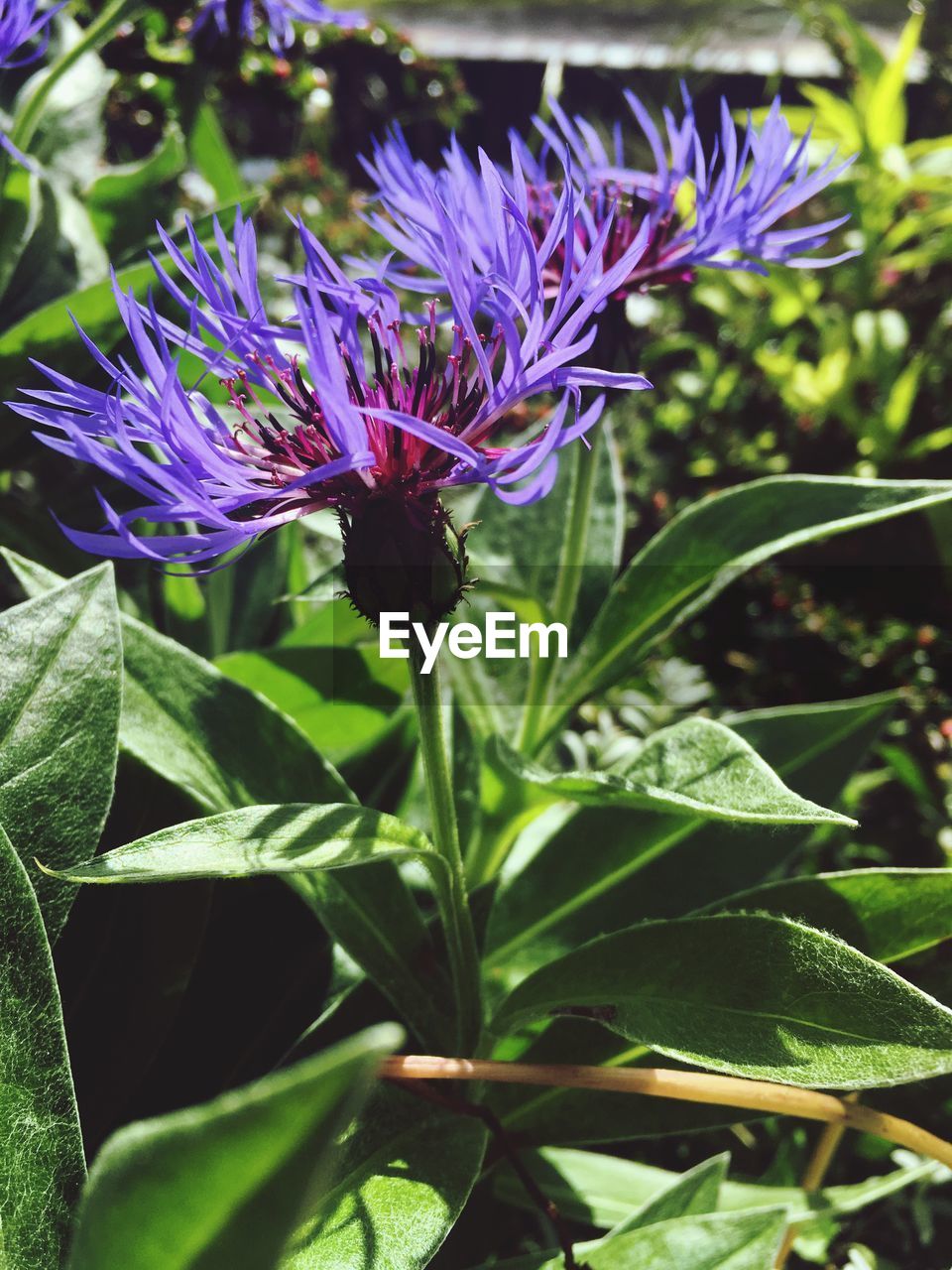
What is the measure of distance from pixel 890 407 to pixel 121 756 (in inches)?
52.7

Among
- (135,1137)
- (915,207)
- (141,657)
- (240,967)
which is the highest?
(915,207)

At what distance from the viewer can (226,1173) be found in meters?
0.27

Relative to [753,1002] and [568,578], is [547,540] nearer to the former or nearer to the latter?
[568,578]

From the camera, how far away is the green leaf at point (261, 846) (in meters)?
0.40

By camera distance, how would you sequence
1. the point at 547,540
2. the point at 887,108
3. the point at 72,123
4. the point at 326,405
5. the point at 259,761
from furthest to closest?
the point at 887,108 → the point at 72,123 → the point at 547,540 → the point at 259,761 → the point at 326,405

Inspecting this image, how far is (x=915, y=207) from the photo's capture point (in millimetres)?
1904

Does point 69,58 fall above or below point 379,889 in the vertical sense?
above

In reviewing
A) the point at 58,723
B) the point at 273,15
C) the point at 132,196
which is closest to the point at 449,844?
the point at 58,723

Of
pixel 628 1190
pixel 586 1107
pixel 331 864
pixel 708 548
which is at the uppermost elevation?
pixel 708 548

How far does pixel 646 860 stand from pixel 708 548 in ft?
0.74

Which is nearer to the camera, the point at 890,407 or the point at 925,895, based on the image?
the point at 925,895

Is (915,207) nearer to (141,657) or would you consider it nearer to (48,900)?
(141,657)

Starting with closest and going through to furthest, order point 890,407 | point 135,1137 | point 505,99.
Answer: point 135,1137
point 890,407
point 505,99

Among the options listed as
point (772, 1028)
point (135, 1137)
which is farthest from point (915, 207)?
point (135, 1137)
